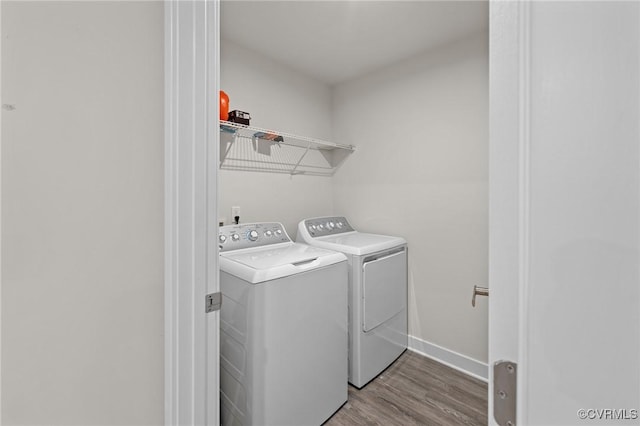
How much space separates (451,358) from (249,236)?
70.8 inches

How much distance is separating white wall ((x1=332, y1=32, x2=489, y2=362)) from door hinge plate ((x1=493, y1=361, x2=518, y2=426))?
1883mm

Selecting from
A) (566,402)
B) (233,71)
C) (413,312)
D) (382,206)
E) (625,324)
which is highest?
(233,71)

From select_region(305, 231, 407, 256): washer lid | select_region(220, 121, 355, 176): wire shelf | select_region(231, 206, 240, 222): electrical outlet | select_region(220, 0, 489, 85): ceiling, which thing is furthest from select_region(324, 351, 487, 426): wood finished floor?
select_region(220, 0, 489, 85): ceiling

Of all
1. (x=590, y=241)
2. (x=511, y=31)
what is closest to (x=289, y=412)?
(x=590, y=241)

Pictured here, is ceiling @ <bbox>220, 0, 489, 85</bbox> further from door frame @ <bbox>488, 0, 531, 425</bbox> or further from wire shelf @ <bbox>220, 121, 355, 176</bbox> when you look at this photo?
door frame @ <bbox>488, 0, 531, 425</bbox>

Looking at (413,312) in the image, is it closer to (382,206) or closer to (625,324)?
(382,206)

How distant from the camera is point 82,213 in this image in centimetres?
74

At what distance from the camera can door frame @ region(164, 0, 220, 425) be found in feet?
2.85

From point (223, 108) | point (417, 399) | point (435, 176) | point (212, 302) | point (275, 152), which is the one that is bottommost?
point (417, 399)

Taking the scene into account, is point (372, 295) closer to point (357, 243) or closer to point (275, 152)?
point (357, 243)

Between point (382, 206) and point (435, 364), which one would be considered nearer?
point (435, 364)

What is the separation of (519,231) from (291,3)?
1957 mm

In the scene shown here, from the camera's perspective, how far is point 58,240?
27.8 inches

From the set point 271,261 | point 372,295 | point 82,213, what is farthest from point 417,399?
point 82,213
